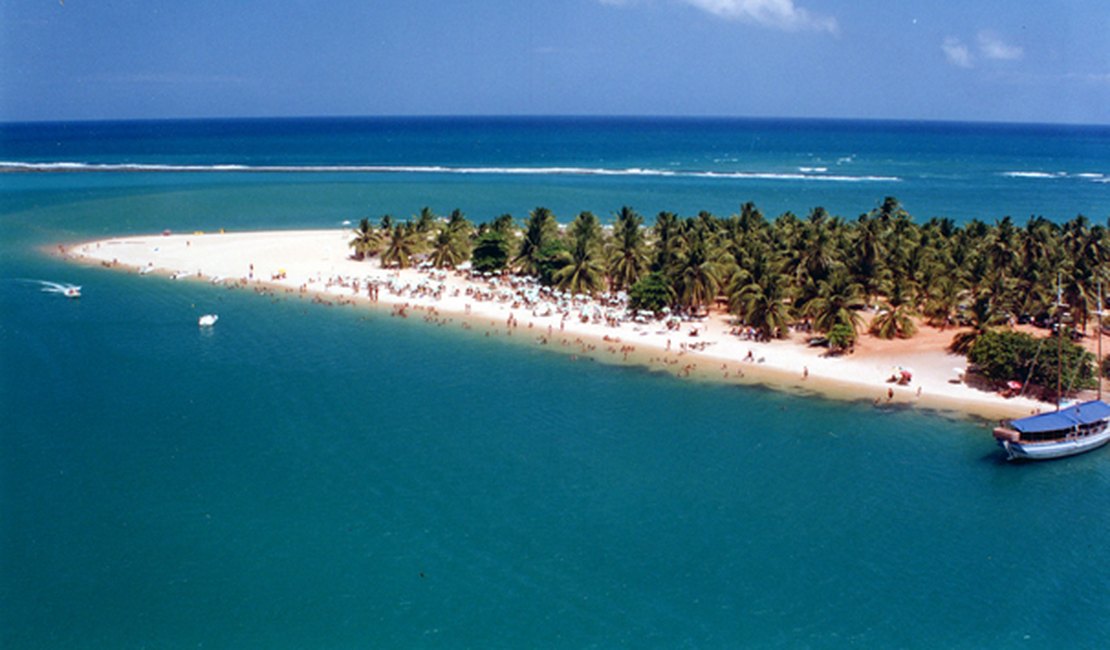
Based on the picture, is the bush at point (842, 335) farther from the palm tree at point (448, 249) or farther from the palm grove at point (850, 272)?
the palm tree at point (448, 249)

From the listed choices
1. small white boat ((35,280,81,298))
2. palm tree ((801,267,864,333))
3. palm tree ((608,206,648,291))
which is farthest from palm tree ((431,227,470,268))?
palm tree ((801,267,864,333))

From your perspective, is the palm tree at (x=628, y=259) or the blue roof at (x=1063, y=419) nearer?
the blue roof at (x=1063, y=419)

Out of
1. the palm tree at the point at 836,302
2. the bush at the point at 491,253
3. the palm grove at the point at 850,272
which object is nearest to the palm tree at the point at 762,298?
the palm grove at the point at 850,272

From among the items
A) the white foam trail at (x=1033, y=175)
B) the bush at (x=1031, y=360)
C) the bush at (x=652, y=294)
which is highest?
the white foam trail at (x=1033, y=175)

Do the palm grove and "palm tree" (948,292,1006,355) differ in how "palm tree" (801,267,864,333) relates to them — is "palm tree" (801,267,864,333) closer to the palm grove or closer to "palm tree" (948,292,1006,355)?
the palm grove

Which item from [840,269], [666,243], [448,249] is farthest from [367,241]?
[840,269]

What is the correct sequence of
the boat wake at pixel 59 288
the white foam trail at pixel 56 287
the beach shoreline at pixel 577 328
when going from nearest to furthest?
the beach shoreline at pixel 577 328
the boat wake at pixel 59 288
the white foam trail at pixel 56 287

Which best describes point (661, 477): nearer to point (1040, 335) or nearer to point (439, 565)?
point (439, 565)

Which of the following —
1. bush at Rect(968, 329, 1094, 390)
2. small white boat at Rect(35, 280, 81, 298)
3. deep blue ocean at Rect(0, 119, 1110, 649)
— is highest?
bush at Rect(968, 329, 1094, 390)
